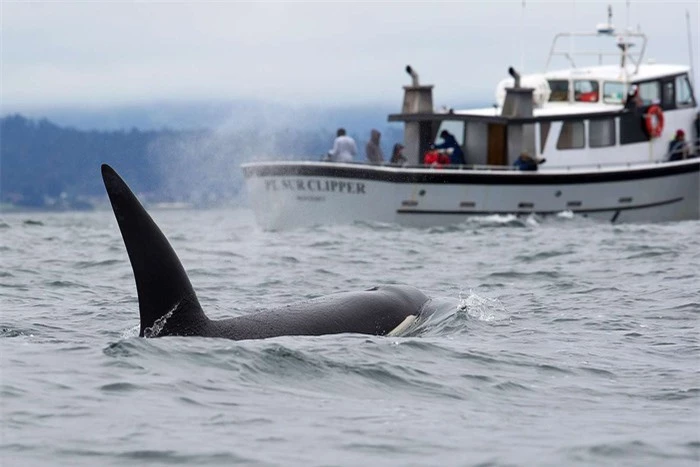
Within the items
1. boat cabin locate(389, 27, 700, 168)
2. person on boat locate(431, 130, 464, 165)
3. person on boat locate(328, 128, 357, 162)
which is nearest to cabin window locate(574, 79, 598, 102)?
boat cabin locate(389, 27, 700, 168)

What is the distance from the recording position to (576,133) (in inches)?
1271

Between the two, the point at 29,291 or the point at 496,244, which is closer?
the point at 29,291

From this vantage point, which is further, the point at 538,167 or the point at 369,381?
the point at 538,167

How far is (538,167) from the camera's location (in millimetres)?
31766

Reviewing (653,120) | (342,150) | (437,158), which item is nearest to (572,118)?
(653,120)

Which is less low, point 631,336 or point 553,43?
point 553,43

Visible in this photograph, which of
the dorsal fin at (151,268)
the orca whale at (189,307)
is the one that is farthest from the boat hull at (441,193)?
the dorsal fin at (151,268)

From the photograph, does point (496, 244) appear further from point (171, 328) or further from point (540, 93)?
point (171, 328)

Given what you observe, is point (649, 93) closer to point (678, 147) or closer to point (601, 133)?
point (678, 147)

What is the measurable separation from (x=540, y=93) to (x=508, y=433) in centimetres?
2632

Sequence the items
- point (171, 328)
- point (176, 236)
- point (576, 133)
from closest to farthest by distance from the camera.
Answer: point (171, 328) → point (176, 236) → point (576, 133)

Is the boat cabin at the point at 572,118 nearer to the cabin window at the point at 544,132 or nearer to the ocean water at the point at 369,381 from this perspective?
the cabin window at the point at 544,132

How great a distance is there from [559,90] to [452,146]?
4.55 m

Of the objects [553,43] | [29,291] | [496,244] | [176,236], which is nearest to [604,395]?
[29,291]
